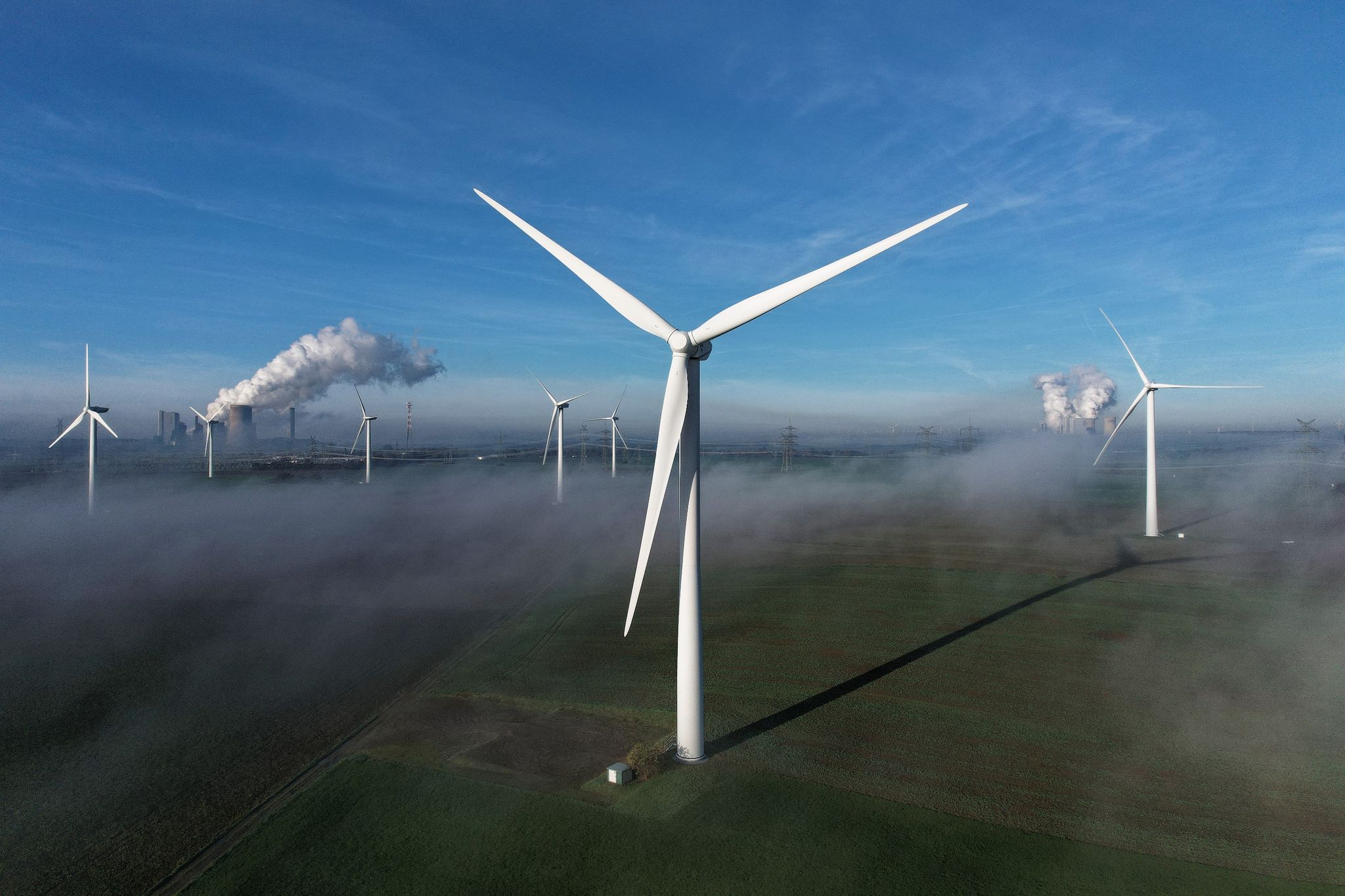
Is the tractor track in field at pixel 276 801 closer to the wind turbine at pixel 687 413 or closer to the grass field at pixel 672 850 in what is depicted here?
the grass field at pixel 672 850

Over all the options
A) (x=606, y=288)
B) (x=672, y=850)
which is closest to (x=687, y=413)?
(x=606, y=288)

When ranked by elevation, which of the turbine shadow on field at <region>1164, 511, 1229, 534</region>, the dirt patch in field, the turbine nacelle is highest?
the turbine nacelle

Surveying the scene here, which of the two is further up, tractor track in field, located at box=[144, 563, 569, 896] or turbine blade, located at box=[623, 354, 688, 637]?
turbine blade, located at box=[623, 354, 688, 637]

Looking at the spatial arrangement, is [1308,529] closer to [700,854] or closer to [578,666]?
[578,666]

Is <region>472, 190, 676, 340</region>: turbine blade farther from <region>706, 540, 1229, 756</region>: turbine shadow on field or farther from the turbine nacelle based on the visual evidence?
<region>706, 540, 1229, 756</region>: turbine shadow on field

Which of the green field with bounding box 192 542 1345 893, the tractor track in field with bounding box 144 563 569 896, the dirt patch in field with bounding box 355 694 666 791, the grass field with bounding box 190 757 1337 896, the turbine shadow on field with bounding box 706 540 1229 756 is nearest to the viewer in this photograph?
the grass field with bounding box 190 757 1337 896

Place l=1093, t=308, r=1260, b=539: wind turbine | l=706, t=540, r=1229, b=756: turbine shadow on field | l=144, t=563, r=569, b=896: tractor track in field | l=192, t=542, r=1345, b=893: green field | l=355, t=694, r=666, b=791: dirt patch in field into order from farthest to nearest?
l=1093, t=308, r=1260, b=539: wind turbine, l=706, t=540, r=1229, b=756: turbine shadow on field, l=355, t=694, r=666, b=791: dirt patch in field, l=144, t=563, r=569, b=896: tractor track in field, l=192, t=542, r=1345, b=893: green field

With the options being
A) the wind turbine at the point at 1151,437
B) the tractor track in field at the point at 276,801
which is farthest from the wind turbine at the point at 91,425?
the wind turbine at the point at 1151,437

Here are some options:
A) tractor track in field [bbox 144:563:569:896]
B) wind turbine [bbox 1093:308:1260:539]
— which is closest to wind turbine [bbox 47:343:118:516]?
tractor track in field [bbox 144:563:569:896]
